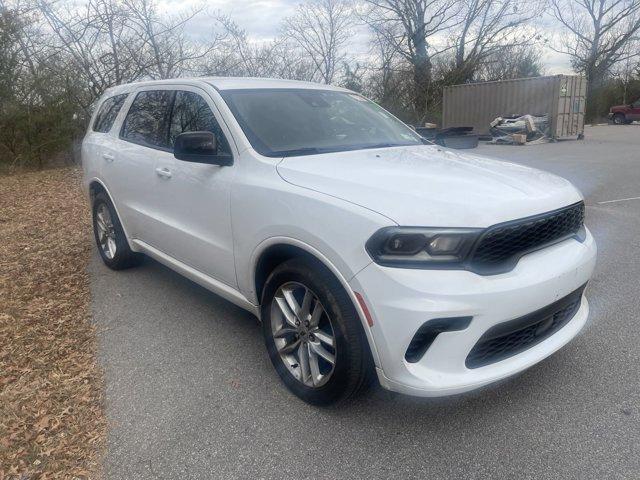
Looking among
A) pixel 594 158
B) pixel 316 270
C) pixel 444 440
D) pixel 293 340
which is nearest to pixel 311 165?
pixel 316 270

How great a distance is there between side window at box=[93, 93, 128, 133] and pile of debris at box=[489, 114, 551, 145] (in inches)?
655

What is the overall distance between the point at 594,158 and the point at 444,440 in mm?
13177

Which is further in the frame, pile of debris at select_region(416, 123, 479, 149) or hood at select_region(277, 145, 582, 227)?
pile of debris at select_region(416, 123, 479, 149)

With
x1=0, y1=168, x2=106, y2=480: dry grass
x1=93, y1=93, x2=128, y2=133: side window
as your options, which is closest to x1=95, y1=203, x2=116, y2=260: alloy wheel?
x1=0, y1=168, x2=106, y2=480: dry grass

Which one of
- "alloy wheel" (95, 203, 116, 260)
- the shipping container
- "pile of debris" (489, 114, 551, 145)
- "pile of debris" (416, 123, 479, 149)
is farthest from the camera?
the shipping container

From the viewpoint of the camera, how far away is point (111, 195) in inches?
186

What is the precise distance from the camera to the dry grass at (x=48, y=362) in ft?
8.09

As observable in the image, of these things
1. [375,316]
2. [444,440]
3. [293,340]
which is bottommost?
[444,440]

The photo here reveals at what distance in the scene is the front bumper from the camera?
2.17 metres

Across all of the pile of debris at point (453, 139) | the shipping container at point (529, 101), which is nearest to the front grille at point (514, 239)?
the pile of debris at point (453, 139)

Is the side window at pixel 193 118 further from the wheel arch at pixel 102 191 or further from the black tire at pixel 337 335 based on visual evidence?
the wheel arch at pixel 102 191

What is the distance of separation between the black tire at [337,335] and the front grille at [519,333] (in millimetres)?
499

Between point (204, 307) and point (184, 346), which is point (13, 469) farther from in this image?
point (204, 307)

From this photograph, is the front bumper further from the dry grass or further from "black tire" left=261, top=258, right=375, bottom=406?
the dry grass
